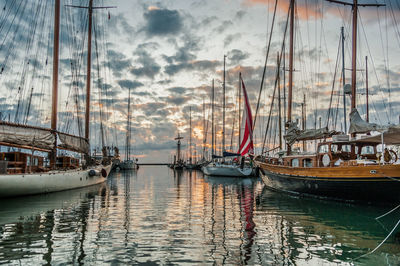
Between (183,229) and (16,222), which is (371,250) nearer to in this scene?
(183,229)

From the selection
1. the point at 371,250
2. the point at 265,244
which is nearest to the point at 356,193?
the point at 371,250

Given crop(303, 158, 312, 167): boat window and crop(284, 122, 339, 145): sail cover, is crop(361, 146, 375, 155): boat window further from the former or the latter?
crop(303, 158, 312, 167): boat window

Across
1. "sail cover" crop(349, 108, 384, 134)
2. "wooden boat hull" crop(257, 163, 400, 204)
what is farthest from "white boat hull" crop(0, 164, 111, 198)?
"sail cover" crop(349, 108, 384, 134)

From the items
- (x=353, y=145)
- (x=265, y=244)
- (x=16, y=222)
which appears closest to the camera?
(x=265, y=244)

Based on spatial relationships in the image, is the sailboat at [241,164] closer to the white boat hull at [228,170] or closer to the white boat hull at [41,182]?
the white boat hull at [228,170]

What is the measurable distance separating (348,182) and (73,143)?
2281 cm

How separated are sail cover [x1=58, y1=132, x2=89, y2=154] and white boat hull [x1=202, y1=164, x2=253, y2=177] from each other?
26325mm

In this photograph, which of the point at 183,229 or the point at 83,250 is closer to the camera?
the point at 83,250

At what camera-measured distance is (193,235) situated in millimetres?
11164

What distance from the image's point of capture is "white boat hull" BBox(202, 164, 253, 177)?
52.0 m

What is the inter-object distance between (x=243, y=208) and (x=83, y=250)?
1068 centimetres

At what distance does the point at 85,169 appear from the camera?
30.3m

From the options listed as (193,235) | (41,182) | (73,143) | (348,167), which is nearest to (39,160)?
(41,182)

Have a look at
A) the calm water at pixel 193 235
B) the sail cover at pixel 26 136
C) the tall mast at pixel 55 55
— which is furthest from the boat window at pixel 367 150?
the tall mast at pixel 55 55
